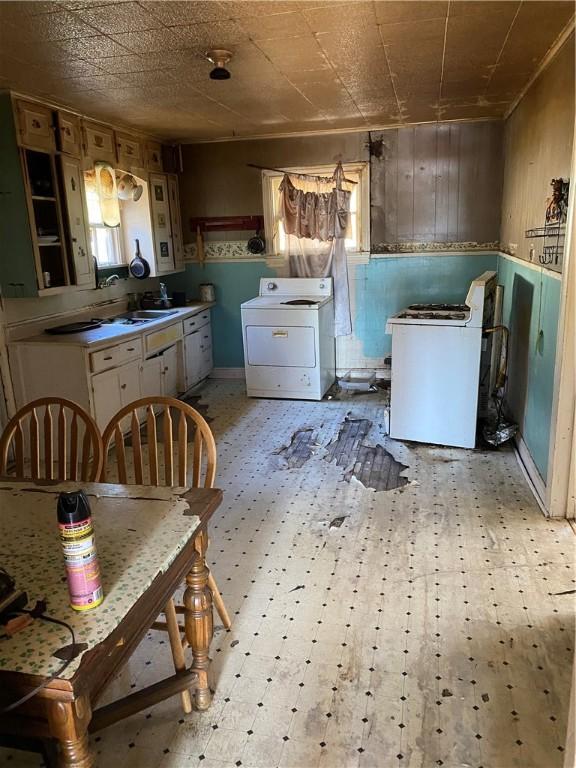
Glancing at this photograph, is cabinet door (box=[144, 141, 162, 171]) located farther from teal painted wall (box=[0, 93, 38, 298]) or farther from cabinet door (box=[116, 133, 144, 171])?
teal painted wall (box=[0, 93, 38, 298])

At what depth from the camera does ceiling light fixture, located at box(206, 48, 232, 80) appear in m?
2.81

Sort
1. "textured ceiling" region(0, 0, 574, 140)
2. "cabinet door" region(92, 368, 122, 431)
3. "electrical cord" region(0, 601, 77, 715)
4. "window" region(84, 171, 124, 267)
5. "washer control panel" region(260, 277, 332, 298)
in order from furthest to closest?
"washer control panel" region(260, 277, 332, 298)
"window" region(84, 171, 124, 267)
"cabinet door" region(92, 368, 122, 431)
"textured ceiling" region(0, 0, 574, 140)
"electrical cord" region(0, 601, 77, 715)

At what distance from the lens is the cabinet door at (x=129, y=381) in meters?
4.20

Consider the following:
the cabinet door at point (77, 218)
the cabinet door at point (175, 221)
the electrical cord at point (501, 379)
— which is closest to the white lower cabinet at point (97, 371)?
the cabinet door at point (77, 218)

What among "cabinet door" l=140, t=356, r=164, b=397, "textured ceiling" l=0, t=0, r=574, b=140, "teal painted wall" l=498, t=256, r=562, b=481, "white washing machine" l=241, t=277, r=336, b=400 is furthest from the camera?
"white washing machine" l=241, t=277, r=336, b=400

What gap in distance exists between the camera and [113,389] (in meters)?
4.09

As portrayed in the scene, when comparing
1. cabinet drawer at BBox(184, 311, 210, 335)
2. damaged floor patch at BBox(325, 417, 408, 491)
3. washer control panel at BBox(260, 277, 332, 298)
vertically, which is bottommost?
damaged floor patch at BBox(325, 417, 408, 491)

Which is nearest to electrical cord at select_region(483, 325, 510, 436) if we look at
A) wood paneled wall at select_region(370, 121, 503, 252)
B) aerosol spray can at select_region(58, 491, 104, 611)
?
wood paneled wall at select_region(370, 121, 503, 252)

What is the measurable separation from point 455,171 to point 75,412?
4275 mm

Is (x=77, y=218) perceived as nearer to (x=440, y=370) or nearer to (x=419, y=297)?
(x=440, y=370)

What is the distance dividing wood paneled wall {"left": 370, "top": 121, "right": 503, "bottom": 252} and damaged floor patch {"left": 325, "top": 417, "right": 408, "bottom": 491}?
2.08 metres

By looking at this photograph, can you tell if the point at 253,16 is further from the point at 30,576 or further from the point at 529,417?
the point at 529,417

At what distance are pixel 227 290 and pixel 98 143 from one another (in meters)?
1.94

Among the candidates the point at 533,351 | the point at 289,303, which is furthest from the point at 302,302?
the point at 533,351
